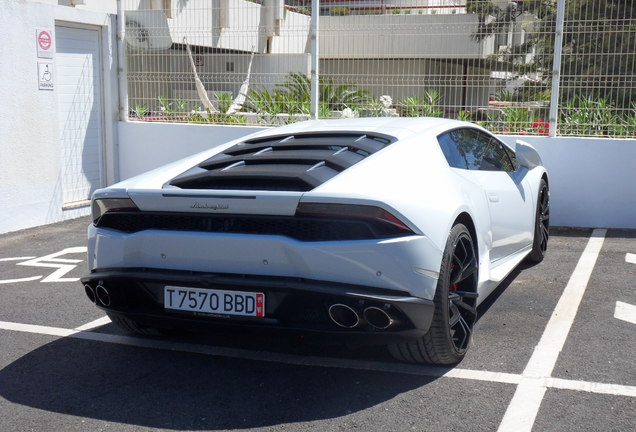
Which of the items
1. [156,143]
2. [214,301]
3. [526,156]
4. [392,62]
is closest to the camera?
[214,301]

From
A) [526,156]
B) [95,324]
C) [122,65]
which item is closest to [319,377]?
[95,324]

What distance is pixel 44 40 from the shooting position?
9414mm

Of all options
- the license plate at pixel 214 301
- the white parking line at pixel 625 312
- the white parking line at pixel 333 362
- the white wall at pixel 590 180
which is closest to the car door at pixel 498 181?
the white parking line at pixel 625 312

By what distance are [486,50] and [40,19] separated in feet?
18.1

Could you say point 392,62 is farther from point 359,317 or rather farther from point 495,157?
point 359,317

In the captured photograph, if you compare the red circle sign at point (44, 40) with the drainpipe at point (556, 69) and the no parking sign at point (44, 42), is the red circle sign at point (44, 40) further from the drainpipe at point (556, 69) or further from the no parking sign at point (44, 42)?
the drainpipe at point (556, 69)

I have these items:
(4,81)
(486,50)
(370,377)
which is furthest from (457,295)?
(4,81)

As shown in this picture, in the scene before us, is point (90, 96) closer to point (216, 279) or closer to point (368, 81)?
point (368, 81)

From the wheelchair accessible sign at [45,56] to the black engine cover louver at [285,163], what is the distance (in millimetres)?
5298

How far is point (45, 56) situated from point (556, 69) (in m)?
6.27

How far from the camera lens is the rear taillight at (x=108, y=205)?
4219 millimetres

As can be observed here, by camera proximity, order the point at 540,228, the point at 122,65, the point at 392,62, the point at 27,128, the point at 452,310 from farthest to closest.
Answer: the point at 122,65
the point at 392,62
the point at 27,128
the point at 540,228
the point at 452,310

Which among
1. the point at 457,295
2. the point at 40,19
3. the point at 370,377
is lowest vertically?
the point at 370,377

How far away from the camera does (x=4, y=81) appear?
8.91 m
